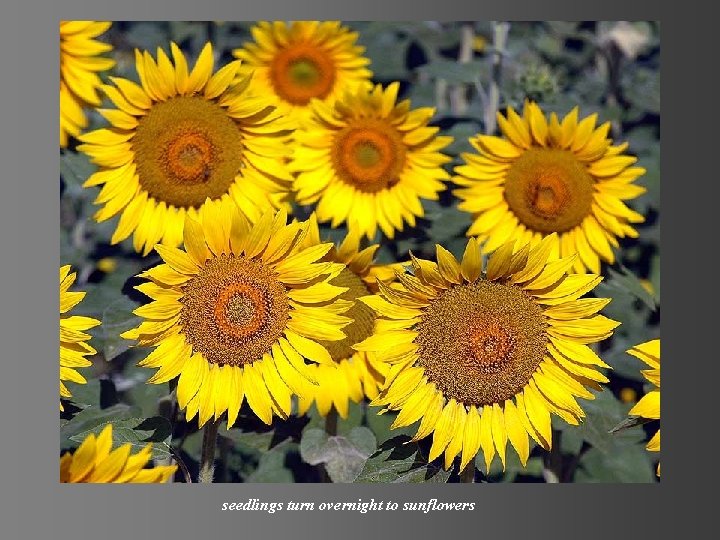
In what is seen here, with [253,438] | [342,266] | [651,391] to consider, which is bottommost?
[253,438]

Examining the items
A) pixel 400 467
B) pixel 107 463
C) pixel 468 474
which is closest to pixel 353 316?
pixel 400 467

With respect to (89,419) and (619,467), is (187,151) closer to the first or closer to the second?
(89,419)

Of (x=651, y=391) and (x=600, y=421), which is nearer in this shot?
(x=600, y=421)

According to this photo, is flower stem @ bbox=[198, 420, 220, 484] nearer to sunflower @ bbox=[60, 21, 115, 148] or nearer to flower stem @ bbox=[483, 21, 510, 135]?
sunflower @ bbox=[60, 21, 115, 148]

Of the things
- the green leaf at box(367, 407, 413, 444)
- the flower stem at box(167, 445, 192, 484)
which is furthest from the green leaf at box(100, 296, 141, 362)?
the green leaf at box(367, 407, 413, 444)
